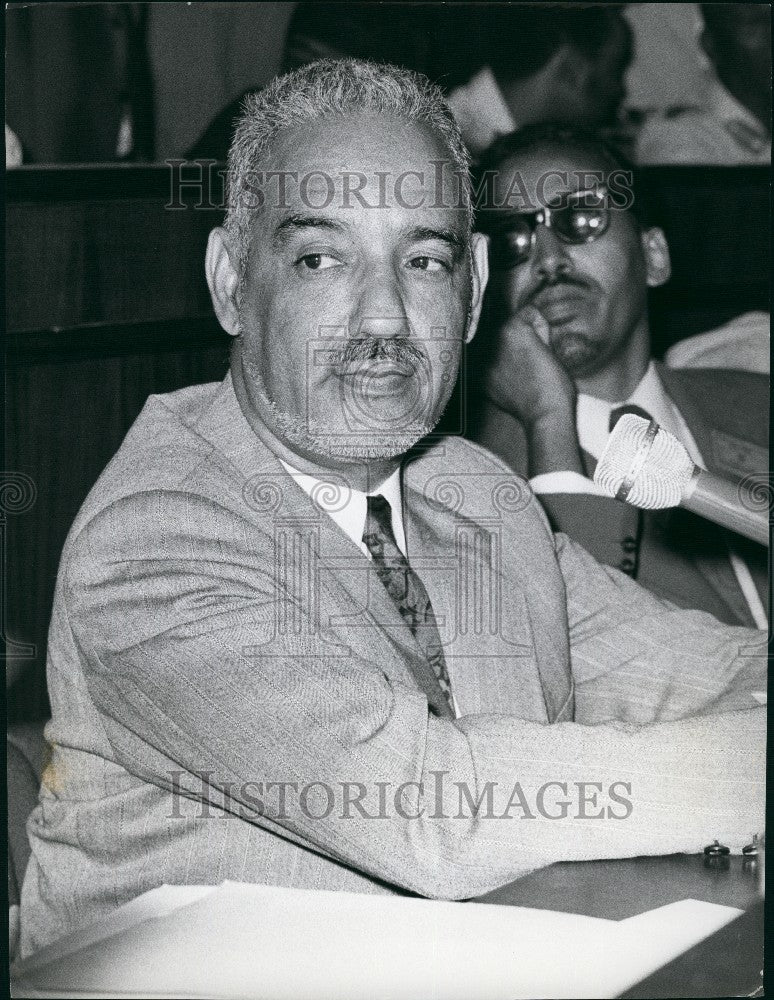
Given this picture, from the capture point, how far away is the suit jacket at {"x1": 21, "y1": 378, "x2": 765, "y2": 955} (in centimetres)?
135

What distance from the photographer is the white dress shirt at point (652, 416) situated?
182cm

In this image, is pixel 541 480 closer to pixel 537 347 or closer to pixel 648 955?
pixel 537 347

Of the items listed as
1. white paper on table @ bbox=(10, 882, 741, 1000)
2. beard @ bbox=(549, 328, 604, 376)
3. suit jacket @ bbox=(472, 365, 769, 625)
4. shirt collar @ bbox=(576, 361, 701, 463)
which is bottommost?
white paper on table @ bbox=(10, 882, 741, 1000)

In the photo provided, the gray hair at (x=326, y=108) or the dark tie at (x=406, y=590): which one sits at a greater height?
the gray hair at (x=326, y=108)

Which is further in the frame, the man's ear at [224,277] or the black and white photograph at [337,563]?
the man's ear at [224,277]

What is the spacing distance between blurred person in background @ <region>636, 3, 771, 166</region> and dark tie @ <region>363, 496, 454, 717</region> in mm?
805

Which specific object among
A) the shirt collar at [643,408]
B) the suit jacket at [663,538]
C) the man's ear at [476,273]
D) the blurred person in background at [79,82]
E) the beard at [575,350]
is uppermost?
the blurred person in background at [79,82]

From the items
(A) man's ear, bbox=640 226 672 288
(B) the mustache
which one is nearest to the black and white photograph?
(B) the mustache

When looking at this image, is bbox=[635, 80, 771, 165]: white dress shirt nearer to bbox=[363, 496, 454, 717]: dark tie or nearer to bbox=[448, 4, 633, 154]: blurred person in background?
bbox=[448, 4, 633, 154]: blurred person in background

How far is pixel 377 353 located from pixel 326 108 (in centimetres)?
27

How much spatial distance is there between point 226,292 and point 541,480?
53 centimetres

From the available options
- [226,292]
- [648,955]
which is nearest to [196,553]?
[226,292]

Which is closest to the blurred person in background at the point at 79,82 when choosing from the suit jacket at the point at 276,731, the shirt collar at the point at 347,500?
the suit jacket at the point at 276,731

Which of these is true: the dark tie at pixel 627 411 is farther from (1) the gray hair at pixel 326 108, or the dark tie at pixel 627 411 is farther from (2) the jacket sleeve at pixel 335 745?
(2) the jacket sleeve at pixel 335 745
